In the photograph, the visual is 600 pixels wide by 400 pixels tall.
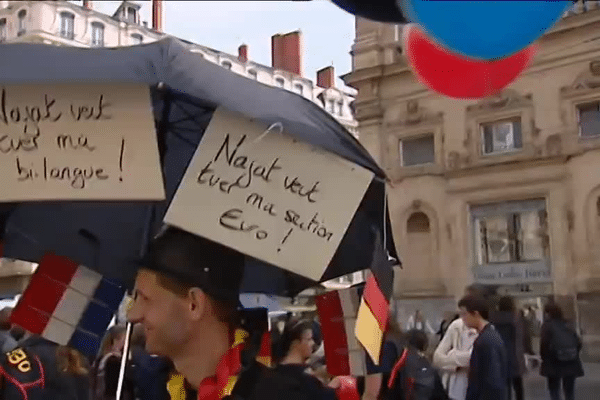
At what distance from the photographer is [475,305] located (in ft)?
21.5

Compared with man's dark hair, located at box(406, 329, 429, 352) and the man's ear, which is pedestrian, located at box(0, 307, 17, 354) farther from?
the man's ear

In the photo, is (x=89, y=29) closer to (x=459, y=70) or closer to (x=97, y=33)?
(x=97, y=33)

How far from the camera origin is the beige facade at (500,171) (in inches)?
858

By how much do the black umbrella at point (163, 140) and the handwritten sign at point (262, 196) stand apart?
0.23 ft

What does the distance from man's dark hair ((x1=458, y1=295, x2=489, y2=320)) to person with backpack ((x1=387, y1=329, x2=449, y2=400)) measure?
2.15 feet

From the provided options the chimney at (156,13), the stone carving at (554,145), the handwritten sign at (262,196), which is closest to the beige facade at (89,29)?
the chimney at (156,13)

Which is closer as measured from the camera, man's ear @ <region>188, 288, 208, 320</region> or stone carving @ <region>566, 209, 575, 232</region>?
man's ear @ <region>188, 288, 208, 320</region>

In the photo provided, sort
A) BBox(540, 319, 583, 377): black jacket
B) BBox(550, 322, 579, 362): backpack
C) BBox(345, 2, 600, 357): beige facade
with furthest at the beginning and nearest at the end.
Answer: BBox(345, 2, 600, 357): beige facade → BBox(540, 319, 583, 377): black jacket → BBox(550, 322, 579, 362): backpack

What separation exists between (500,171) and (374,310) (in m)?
21.6

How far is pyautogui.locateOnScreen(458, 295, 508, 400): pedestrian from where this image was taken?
640 cm

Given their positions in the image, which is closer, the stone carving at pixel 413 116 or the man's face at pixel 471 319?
the man's face at pixel 471 319

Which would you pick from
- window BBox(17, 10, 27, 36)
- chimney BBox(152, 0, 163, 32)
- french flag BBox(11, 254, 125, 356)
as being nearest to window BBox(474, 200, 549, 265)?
chimney BBox(152, 0, 163, 32)

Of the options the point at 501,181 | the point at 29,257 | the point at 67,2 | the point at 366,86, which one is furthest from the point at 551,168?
the point at 67,2

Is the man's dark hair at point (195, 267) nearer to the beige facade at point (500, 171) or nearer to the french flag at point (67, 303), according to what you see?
the french flag at point (67, 303)
